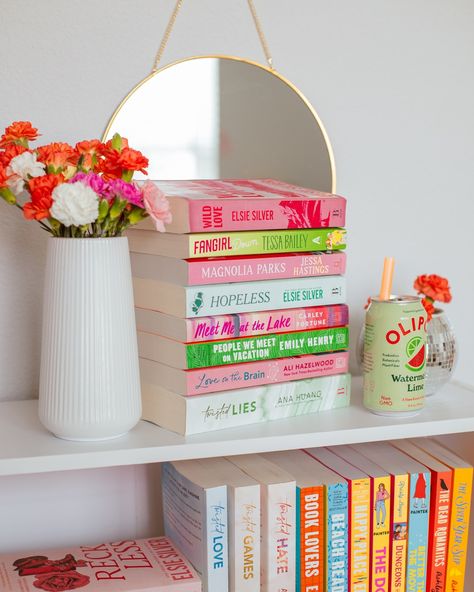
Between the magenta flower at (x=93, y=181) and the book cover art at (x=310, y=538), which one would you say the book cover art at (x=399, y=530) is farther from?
the magenta flower at (x=93, y=181)

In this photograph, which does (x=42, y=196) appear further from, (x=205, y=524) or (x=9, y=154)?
(x=205, y=524)

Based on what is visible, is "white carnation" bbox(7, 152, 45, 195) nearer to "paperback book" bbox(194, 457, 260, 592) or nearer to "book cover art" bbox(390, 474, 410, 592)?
"paperback book" bbox(194, 457, 260, 592)

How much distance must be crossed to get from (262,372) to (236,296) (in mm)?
110

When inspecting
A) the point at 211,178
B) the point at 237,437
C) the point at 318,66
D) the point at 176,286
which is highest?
the point at 318,66

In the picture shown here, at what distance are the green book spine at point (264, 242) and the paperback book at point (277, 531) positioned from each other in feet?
1.00

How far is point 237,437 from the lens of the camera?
1.02 metres

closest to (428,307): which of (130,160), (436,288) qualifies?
(436,288)

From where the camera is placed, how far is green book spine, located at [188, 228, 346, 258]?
101 cm

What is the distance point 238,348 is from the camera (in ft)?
3.45

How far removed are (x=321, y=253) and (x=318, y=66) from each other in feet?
1.11

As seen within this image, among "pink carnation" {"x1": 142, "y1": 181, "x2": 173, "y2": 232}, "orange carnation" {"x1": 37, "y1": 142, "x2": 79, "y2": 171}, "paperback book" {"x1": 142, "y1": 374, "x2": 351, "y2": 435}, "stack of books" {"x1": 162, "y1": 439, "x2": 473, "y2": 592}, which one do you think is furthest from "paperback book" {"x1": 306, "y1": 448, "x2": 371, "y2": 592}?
"orange carnation" {"x1": 37, "y1": 142, "x2": 79, "y2": 171}

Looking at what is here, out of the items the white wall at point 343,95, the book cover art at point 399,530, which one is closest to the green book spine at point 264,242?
the white wall at point 343,95

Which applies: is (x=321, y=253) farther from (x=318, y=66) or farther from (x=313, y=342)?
(x=318, y=66)

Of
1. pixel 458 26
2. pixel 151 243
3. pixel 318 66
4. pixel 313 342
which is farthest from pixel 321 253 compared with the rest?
pixel 458 26
